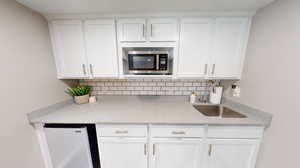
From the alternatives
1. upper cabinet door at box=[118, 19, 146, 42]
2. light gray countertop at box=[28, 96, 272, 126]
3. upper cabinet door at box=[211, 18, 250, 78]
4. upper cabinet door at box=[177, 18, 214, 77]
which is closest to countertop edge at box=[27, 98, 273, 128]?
light gray countertop at box=[28, 96, 272, 126]

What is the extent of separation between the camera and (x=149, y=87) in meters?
1.73

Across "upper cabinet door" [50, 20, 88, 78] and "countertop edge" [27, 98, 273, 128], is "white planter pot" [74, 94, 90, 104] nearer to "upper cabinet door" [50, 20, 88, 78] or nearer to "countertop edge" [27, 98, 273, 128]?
"countertop edge" [27, 98, 273, 128]

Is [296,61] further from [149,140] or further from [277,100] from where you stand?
[149,140]

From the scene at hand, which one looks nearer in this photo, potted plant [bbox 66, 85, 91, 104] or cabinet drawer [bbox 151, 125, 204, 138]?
cabinet drawer [bbox 151, 125, 204, 138]

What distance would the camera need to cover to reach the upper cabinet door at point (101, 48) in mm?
1292

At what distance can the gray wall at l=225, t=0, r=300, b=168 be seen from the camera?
870 mm

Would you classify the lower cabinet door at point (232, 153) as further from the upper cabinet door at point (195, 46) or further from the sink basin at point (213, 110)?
the upper cabinet door at point (195, 46)

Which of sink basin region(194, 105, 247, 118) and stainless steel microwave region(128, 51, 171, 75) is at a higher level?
stainless steel microwave region(128, 51, 171, 75)

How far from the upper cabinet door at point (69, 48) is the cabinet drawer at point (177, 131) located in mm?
1154

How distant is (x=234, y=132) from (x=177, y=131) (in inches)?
23.8

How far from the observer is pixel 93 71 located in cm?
140

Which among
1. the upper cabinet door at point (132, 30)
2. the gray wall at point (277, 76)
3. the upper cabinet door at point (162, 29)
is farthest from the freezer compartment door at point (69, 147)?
the gray wall at point (277, 76)

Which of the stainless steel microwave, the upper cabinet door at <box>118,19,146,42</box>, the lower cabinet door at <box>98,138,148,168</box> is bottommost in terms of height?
the lower cabinet door at <box>98,138,148,168</box>

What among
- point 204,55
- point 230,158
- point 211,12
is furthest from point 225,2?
point 230,158
